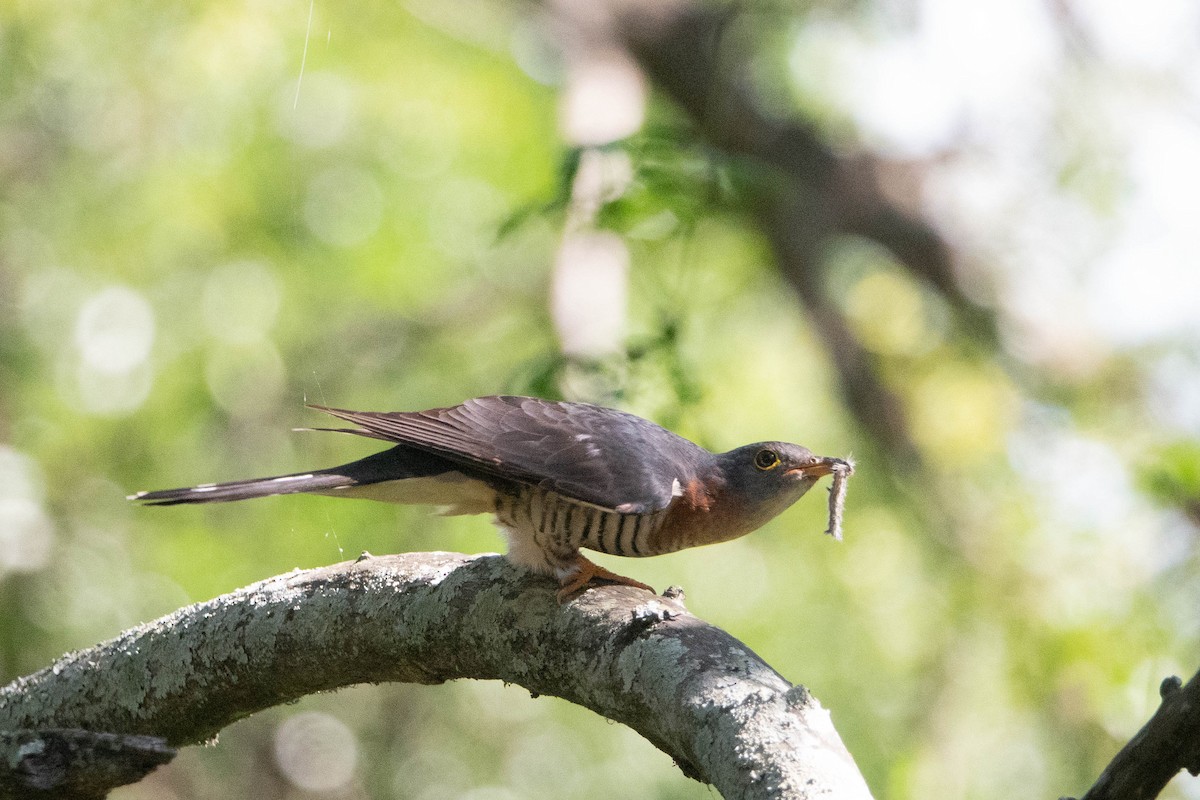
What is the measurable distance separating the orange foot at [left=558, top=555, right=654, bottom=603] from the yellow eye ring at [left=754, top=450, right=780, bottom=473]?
0.63 m

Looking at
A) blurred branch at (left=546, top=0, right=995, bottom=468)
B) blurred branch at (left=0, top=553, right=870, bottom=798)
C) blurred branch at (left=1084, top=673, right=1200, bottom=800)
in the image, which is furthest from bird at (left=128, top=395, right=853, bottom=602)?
blurred branch at (left=546, top=0, right=995, bottom=468)

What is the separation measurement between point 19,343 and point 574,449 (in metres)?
7.02

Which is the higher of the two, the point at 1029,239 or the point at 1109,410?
the point at 1029,239

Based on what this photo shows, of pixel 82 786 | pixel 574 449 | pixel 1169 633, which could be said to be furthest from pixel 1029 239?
pixel 82 786

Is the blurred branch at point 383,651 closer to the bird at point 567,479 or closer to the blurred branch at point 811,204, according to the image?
the bird at point 567,479

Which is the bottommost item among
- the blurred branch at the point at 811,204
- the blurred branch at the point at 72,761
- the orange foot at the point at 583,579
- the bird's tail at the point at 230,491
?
the blurred branch at the point at 72,761

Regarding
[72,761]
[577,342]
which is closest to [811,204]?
[577,342]

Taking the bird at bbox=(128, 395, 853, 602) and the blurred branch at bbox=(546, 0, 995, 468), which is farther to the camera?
the blurred branch at bbox=(546, 0, 995, 468)

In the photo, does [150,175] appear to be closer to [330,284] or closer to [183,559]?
[330,284]

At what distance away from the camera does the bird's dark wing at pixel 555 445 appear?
3111mm

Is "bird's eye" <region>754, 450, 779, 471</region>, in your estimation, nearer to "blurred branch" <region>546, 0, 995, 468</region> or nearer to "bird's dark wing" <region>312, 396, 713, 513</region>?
"bird's dark wing" <region>312, 396, 713, 513</region>

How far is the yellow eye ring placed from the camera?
3445 mm

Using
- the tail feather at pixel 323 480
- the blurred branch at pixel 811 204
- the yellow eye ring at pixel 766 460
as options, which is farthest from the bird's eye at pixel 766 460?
the blurred branch at pixel 811 204

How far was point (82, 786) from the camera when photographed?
2.31m
